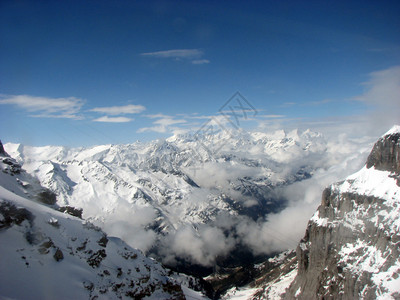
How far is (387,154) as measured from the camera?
12394cm

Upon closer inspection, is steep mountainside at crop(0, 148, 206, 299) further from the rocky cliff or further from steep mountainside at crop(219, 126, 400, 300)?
steep mountainside at crop(219, 126, 400, 300)

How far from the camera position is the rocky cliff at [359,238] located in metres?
99.3

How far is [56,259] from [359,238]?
421 feet

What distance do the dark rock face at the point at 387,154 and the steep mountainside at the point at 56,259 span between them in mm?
125495

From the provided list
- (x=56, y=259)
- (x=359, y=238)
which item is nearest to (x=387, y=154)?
(x=359, y=238)

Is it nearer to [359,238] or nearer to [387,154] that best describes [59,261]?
[359,238]

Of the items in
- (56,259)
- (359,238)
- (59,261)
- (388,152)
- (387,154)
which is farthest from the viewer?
(387,154)

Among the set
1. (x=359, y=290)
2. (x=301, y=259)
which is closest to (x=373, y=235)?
(x=359, y=290)

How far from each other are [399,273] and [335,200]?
45.3m

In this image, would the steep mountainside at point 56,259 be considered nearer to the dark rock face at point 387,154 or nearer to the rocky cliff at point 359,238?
the rocky cliff at point 359,238

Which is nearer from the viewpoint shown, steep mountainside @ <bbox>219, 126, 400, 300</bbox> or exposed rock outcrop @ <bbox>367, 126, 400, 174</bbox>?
steep mountainside @ <bbox>219, 126, 400, 300</bbox>

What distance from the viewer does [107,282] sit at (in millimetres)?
37031

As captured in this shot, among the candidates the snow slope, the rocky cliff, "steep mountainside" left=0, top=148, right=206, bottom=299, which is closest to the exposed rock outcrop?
the rocky cliff

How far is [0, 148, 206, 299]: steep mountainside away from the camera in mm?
26844
